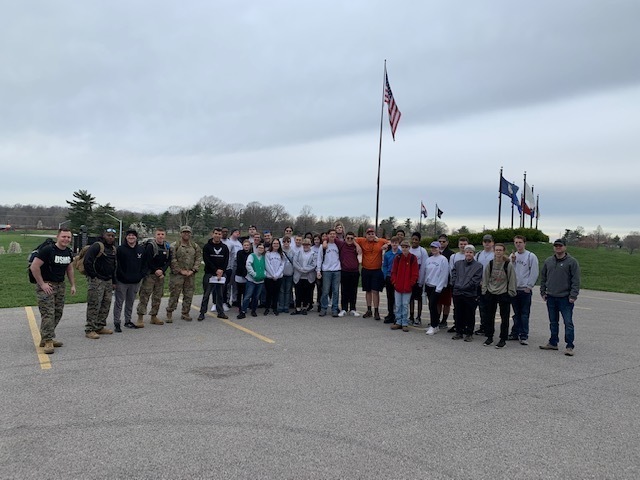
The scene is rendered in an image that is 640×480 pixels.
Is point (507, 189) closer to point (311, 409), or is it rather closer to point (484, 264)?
point (484, 264)

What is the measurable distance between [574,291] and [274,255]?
5856mm

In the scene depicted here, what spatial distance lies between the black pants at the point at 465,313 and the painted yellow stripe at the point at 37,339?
6487mm

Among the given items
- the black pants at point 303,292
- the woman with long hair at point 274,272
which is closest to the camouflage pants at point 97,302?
the woman with long hair at point 274,272

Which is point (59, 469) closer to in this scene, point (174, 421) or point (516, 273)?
point (174, 421)

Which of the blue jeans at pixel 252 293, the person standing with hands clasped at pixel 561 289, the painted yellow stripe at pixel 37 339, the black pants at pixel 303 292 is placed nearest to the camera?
the painted yellow stripe at pixel 37 339

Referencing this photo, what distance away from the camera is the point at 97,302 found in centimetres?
775

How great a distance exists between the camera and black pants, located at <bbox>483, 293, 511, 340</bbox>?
25.3 ft

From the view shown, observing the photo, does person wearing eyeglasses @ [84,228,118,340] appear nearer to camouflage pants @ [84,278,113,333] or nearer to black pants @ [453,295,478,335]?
camouflage pants @ [84,278,113,333]

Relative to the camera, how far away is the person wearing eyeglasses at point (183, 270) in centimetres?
909

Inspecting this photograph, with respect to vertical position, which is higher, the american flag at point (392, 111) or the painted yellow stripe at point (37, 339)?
the american flag at point (392, 111)

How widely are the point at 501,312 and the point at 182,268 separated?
6.10 m

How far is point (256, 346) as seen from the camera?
7145 mm

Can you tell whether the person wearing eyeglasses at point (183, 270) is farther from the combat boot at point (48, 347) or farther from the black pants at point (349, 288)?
the black pants at point (349, 288)

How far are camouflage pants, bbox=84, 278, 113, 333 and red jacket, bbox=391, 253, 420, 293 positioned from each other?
5.38 meters
